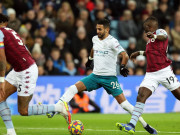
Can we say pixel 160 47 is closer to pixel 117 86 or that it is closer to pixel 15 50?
pixel 117 86

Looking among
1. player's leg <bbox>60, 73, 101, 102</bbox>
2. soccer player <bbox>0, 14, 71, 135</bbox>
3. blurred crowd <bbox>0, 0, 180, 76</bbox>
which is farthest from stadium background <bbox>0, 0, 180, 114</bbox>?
soccer player <bbox>0, 14, 71, 135</bbox>

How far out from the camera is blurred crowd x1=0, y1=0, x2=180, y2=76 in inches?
689

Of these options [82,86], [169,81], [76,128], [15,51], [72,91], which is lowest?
[76,128]

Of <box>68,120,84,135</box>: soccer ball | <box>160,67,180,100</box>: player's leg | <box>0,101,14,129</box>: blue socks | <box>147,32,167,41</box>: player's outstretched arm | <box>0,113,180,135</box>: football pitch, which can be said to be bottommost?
<box>0,113,180,135</box>: football pitch

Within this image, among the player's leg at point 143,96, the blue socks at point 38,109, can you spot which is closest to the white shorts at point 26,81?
the blue socks at point 38,109

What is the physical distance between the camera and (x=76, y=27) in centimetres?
1938

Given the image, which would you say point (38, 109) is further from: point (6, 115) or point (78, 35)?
point (78, 35)

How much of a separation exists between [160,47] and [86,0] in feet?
35.6

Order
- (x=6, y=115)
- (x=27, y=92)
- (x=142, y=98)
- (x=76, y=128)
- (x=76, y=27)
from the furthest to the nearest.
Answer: (x=76, y=27) → (x=142, y=98) → (x=76, y=128) → (x=27, y=92) → (x=6, y=115)

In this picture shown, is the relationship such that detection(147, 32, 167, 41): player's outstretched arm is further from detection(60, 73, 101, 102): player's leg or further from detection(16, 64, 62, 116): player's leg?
detection(16, 64, 62, 116): player's leg

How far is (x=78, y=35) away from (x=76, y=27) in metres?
0.93

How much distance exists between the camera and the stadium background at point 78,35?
16359 mm

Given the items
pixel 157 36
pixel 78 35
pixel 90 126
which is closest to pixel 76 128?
pixel 157 36

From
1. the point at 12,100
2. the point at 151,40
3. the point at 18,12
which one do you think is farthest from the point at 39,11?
the point at 151,40
